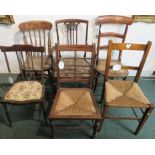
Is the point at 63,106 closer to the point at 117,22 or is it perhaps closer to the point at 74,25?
the point at 74,25

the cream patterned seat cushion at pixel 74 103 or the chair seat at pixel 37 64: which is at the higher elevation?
the chair seat at pixel 37 64

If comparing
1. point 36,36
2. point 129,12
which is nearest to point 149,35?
point 129,12

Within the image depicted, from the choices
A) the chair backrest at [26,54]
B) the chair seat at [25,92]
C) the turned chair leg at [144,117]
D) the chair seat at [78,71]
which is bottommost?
the turned chair leg at [144,117]

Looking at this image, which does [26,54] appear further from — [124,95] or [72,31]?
→ [124,95]

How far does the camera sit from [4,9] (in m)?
1.77

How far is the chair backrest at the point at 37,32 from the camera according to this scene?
1.87m

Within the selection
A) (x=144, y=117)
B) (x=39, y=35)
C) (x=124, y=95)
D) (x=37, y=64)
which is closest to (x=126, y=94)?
(x=124, y=95)

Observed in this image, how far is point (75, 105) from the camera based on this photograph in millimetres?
1443

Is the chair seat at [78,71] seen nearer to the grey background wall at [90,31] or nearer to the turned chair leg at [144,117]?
the grey background wall at [90,31]

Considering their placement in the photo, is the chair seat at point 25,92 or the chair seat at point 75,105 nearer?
the chair seat at point 75,105

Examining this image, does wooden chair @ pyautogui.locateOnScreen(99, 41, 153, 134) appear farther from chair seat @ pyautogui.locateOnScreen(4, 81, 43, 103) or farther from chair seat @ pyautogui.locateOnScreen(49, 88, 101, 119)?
chair seat @ pyautogui.locateOnScreen(4, 81, 43, 103)

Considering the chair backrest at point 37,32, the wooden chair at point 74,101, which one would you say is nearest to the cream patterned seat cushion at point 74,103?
the wooden chair at point 74,101

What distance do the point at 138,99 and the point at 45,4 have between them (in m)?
1.37

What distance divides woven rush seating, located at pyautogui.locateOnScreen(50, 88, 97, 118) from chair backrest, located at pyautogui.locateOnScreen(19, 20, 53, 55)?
0.69m
